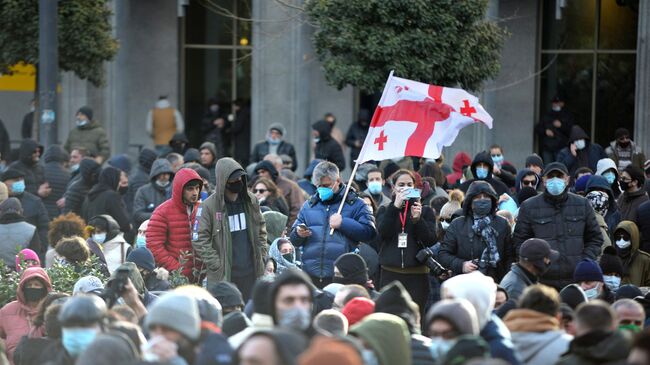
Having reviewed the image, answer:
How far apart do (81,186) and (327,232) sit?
4805 mm

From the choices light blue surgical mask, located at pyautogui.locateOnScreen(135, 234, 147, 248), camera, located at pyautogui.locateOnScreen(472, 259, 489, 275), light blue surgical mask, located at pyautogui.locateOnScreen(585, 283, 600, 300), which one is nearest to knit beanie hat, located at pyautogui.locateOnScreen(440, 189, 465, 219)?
camera, located at pyautogui.locateOnScreen(472, 259, 489, 275)

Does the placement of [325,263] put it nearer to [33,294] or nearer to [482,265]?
[482,265]

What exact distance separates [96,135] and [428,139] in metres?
8.34

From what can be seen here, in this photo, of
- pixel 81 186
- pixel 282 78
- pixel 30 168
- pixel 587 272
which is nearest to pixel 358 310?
pixel 587 272

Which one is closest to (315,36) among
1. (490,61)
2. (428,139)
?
(490,61)

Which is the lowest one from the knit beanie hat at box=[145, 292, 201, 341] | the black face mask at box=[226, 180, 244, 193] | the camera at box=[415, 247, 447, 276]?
the camera at box=[415, 247, 447, 276]

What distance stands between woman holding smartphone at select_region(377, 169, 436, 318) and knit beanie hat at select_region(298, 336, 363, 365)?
5964 mm

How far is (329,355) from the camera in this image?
21.5ft

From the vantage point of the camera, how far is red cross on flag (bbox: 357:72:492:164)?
13820 mm

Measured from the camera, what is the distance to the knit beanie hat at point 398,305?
910cm

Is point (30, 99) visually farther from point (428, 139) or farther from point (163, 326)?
point (163, 326)

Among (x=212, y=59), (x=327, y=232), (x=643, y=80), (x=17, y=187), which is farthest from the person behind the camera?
(x=212, y=59)

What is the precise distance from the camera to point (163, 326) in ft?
25.0

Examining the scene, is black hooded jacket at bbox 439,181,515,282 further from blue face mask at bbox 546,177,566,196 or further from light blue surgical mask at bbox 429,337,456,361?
light blue surgical mask at bbox 429,337,456,361
